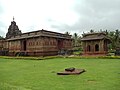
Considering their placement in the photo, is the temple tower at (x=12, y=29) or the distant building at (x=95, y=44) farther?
the temple tower at (x=12, y=29)

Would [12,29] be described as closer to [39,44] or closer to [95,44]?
[39,44]

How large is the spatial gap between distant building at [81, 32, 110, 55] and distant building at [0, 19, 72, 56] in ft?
17.1

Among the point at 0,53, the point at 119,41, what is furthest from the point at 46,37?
the point at 119,41

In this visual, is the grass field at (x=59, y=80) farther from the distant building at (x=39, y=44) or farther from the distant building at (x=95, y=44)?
the distant building at (x=39, y=44)

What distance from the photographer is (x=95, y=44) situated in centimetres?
3475

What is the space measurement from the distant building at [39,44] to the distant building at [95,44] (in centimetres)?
520

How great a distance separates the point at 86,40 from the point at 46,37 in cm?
790

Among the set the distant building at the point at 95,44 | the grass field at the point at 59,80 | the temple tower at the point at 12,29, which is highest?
the temple tower at the point at 12,29

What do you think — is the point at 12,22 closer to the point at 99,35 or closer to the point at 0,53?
the point at 0,53

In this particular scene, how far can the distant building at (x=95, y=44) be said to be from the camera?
33719 mm

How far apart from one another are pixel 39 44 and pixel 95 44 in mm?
10824

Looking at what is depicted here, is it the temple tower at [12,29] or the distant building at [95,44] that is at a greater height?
the temple tower at [12,29]

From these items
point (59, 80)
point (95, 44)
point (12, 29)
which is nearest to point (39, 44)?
point (95, 44)

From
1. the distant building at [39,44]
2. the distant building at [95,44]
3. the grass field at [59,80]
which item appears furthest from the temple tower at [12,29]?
the grass field at [59,80]
